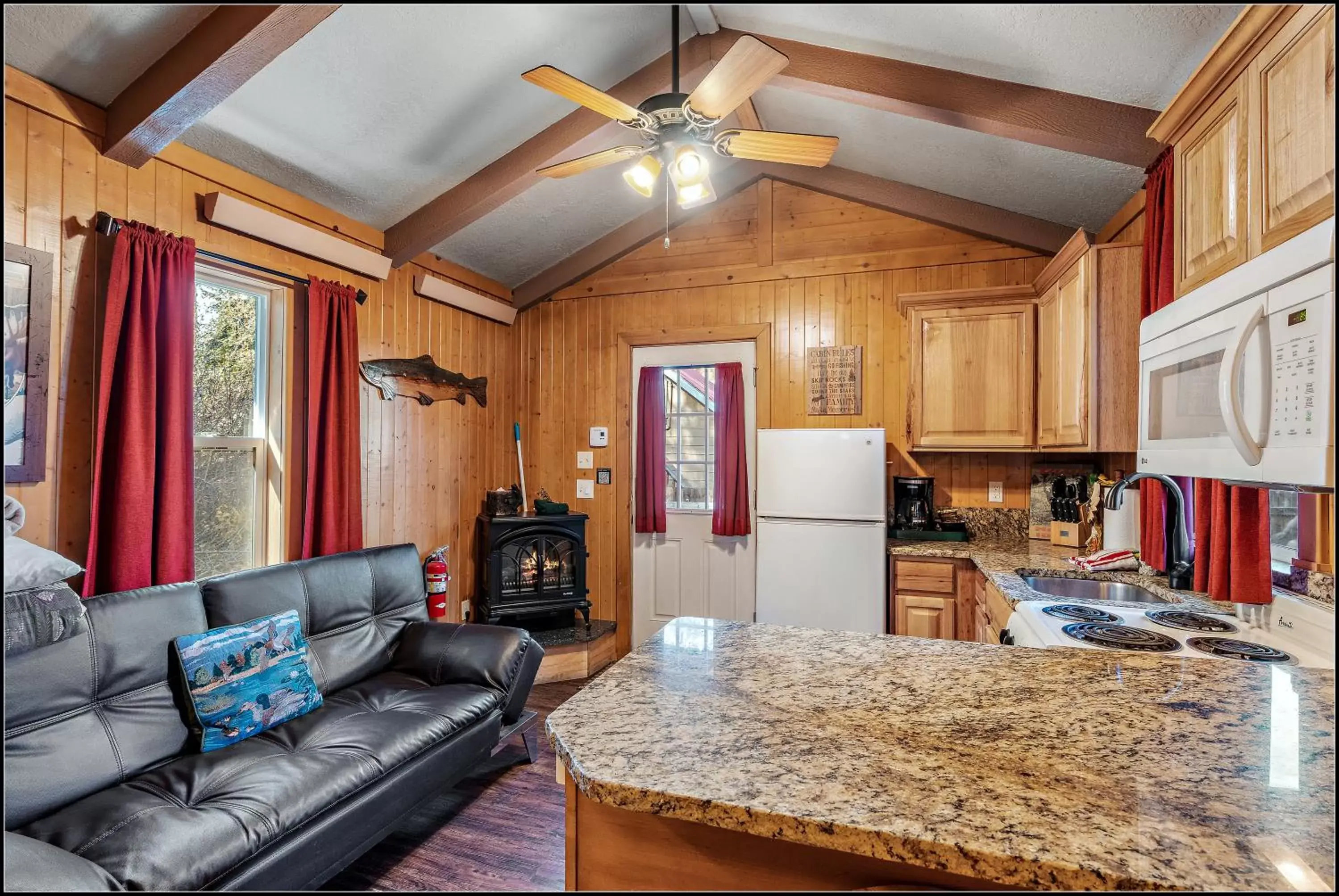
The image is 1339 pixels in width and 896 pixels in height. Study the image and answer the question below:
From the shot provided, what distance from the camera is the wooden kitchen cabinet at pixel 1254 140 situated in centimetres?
116

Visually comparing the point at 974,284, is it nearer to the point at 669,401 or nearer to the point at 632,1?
the point at 669,401

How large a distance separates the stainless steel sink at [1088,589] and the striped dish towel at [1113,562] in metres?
0.07

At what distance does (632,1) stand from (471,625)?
266 cm

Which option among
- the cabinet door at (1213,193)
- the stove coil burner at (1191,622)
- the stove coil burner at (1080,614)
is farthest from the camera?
the stove coil burner at (1080,614)

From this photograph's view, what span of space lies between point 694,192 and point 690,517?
7.88ft

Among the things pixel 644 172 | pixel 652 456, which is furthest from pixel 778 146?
pixel 652 456

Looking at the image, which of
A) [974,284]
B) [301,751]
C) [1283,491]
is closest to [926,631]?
[1283,491]

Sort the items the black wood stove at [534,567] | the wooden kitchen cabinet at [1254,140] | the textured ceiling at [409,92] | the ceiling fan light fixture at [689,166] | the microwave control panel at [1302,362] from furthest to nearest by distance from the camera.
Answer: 1. the black wood stove at [534,567]
2. the textured ceiling at [409,92]
3. the ceiling fan light fixture at [689,166]
4. the wooden kitchen cabinet at [1254,140]
5. the microwave control panel at [1302,362]

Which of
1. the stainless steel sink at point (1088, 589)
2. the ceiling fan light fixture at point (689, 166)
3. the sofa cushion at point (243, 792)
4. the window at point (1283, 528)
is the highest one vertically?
the ceiling fan light fixture at point (689, 166)

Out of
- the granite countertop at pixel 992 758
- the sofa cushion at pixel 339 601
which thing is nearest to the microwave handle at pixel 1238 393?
the granite countertop at pixel 992 758

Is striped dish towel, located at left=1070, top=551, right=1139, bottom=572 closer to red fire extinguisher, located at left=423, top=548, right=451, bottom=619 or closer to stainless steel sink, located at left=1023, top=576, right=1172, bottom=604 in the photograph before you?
stainless steel sink, located at left=1023, top=576, right=1172, bottom=604

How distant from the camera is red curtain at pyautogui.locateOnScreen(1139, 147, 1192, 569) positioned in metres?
2.19

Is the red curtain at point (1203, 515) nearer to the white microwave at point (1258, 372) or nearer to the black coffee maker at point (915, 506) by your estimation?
the white microwave at point (1258, 372)

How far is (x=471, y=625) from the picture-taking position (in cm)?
285
